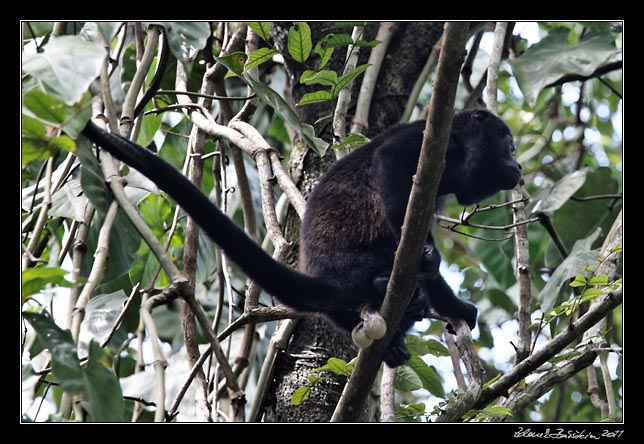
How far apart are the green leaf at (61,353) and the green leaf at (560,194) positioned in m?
2.59

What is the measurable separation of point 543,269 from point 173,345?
109 inches

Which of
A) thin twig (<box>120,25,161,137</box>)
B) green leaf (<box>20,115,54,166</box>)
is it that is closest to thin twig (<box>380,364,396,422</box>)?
thin twig (<box>120,25,161,137</box>)

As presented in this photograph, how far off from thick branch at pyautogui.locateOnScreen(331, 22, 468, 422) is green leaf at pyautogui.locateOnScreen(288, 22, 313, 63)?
3.77 ft

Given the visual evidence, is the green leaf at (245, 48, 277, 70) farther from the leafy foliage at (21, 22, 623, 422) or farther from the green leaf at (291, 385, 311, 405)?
the green leaf at (291, 385, 311, 405)

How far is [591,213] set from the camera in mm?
4465

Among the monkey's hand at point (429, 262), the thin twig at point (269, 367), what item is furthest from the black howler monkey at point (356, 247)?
the thin twig at point (269, 367)

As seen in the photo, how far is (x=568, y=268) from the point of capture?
361 cm

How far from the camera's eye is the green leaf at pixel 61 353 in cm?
205

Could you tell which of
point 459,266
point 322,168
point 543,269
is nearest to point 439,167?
point 322,168

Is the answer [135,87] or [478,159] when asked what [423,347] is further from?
[135,87]

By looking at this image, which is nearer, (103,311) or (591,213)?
(103,311)

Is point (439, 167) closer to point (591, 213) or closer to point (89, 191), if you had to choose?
point (89, 191)

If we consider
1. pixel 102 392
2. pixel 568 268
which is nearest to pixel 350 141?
pixel 568 268

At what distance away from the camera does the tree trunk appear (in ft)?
10.2
